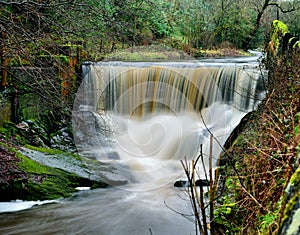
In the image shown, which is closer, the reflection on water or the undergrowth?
the undergrowth

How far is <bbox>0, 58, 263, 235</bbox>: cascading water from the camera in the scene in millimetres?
4809

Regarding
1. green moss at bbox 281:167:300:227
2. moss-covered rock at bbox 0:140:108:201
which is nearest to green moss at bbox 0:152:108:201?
moss-covered rock at bbox 0:140:108:201

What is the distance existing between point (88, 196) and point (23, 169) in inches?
46.9

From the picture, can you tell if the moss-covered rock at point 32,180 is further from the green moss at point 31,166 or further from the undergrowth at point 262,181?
the undergrowth at point 262,181

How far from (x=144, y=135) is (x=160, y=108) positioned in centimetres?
119

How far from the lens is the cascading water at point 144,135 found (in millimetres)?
4809

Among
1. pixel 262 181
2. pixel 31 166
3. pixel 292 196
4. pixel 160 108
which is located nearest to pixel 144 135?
pixel 160 108

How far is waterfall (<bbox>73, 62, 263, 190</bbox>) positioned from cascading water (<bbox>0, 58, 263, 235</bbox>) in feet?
0.08

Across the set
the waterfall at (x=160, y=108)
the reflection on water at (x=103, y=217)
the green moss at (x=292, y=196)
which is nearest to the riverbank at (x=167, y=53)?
the waterfall at (x=160, y=108)

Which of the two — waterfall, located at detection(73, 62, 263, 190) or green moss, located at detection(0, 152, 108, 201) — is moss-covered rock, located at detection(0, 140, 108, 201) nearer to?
green moss, located at detection(0, 152, 108, 201)

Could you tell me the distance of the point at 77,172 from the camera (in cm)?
620

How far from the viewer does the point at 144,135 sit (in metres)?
9.13

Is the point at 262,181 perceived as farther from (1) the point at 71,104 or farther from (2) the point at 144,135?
(2) the point at 144,135

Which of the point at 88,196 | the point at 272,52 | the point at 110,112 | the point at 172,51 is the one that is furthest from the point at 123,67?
the point at 172,51
